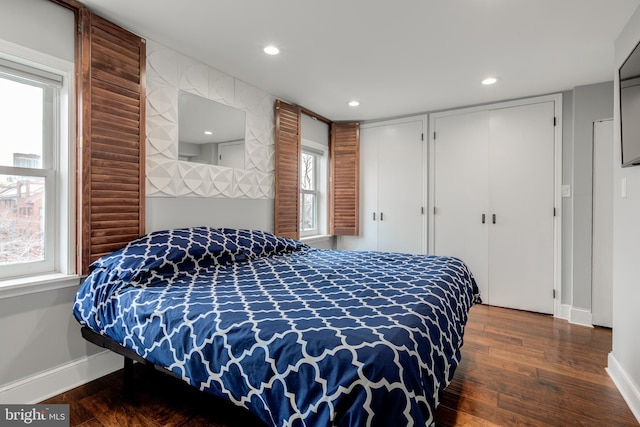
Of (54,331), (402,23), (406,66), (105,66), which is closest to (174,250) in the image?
(54,331)

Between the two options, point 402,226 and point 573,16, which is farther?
point 402,226

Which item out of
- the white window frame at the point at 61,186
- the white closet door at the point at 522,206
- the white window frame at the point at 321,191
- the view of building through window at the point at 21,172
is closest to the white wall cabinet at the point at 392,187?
the white window frame at the point at 321,191

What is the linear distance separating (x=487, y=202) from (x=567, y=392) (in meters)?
2.21

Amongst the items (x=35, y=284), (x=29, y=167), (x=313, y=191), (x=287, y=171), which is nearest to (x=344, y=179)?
(x=313, y=191)

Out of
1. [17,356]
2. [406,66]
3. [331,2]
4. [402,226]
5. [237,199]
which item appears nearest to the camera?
[17,356]

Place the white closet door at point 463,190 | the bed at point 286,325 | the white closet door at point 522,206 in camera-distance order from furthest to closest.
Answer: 1. the white closet door at point 463,190
2. the white closet door at point 522,206
3. the bed at point 286,325

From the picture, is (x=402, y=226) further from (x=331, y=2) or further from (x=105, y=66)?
(x=105, y=66)

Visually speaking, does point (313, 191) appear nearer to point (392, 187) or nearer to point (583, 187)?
point (392, 187)

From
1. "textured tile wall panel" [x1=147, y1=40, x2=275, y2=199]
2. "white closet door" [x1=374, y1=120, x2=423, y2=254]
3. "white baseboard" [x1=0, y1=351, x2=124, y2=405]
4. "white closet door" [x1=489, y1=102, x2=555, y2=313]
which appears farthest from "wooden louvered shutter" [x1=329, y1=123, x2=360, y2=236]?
"white baseboard" [x1=0, y1=351, x2=124, y2=405]

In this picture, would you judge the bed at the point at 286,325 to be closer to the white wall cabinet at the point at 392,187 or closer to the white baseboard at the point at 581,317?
the white baseboard at the point at 581,317

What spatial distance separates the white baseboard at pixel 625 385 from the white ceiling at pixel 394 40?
7.43 feet

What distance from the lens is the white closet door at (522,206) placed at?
3459mm

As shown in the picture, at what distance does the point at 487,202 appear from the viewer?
377 cm

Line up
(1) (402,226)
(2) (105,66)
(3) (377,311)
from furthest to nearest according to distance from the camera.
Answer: (1) (402,226)
(2) (105,66)
(3) (377,311)
